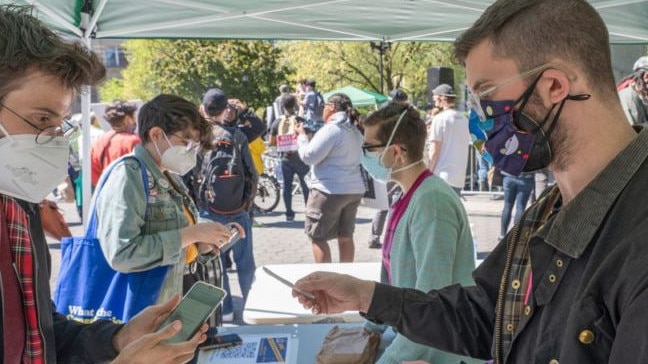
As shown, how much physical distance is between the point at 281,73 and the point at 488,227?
1255cm

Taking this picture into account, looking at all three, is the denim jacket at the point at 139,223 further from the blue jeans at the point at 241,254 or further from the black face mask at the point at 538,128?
the blue jeans at the point at 241,254

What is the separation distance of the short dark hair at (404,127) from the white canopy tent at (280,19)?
1.17 m

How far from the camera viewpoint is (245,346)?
2.40m

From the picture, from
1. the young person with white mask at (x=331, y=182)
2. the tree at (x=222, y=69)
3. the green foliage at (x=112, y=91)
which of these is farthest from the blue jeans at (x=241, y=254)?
the green foliage at (x=112, y=91)

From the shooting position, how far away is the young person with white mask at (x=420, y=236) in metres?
2.20

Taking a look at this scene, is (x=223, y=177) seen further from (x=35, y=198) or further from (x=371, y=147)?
(x=35, y=198)

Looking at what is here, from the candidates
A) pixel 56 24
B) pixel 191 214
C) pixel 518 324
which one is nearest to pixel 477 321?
pixel 518 324

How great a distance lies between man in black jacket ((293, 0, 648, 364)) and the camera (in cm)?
111

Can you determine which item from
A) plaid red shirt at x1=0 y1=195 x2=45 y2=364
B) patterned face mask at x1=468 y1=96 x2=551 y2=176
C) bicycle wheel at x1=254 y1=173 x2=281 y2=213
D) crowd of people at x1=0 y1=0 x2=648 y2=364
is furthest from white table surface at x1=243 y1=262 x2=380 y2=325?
bicycle wheel at x1=254 y1=173 x2=281 y2=213

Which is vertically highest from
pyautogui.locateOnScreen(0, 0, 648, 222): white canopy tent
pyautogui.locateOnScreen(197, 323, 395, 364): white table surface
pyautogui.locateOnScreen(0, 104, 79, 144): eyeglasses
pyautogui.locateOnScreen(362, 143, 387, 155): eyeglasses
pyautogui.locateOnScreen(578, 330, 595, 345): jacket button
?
pyautogui.locateOnScreen(0, 0, 648, 222): white canopy tent

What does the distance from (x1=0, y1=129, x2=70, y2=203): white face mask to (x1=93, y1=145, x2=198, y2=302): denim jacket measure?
76 cm

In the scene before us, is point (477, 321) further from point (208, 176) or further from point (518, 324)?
point (208, 176)

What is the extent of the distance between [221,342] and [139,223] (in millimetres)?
710

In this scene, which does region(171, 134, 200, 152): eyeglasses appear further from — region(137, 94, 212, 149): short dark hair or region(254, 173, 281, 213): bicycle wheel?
region(254, 173, 281, 213): bicycle wheel
